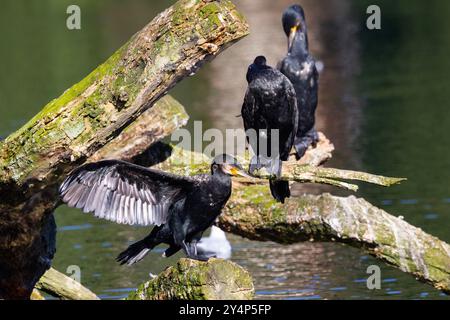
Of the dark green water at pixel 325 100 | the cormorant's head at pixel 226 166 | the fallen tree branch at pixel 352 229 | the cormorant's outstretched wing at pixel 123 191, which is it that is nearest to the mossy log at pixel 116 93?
the cormorant's outstretched wing at pixel 123 191

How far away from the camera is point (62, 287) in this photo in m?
9.18

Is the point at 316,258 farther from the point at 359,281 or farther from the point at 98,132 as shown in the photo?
the point at 98,132

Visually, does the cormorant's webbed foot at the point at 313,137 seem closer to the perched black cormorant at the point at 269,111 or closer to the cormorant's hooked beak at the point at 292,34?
the cormorant's hooked beak at the point at 292,34

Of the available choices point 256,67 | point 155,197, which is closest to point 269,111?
point 256,67

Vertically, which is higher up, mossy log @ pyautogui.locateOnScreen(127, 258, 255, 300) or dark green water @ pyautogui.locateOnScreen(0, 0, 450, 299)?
dark green water @ pyautogui.locateOnScreen(0, 0, 450, 299)

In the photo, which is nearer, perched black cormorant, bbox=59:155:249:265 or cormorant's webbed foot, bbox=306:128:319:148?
perched black cormorant, bbox=59:155:249:265

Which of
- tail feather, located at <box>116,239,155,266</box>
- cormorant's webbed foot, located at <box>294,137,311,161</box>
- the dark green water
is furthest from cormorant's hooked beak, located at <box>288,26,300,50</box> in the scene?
tail feather, located at <box>116,239,155,266</box>

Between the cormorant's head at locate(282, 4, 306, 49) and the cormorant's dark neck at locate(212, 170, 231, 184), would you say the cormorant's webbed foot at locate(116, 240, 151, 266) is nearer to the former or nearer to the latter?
the cormorant's dark neck at locate(212, 170, 231, 184)

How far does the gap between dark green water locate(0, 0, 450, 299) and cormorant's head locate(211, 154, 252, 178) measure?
2.27 meters

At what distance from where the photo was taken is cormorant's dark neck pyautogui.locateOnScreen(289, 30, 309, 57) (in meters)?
10.6

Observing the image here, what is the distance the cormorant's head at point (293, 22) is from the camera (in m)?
10.9

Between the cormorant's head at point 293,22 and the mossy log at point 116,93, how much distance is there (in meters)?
4.04

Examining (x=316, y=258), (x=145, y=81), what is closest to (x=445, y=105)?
(x=316, y=258)

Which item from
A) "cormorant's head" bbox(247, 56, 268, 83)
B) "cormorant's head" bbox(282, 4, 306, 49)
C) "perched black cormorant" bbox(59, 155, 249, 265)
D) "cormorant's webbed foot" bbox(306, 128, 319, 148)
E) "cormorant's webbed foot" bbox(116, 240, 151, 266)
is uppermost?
"cormorant's head" bbox(282, 4, 306, 49)
